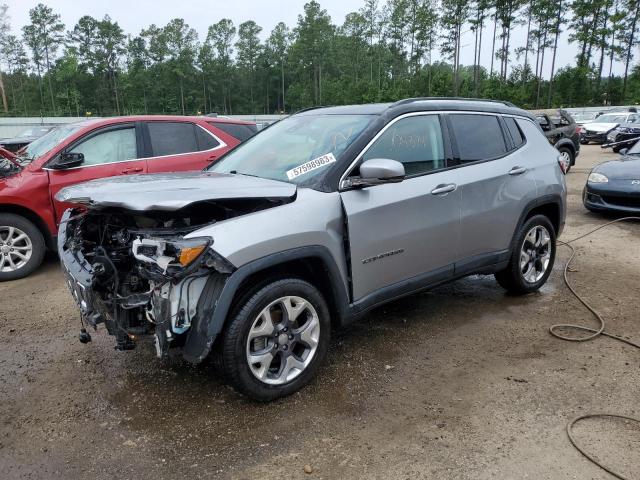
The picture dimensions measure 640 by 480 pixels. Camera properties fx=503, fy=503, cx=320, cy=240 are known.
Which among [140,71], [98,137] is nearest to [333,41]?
[140,71]

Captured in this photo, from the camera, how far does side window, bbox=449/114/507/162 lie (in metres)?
4.13

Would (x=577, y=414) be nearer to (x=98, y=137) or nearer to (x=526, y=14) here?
(x=98, y=137)

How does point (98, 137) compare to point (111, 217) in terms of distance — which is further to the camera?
point (98, 137)

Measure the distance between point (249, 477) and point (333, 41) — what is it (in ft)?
295

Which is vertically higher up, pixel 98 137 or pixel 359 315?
pixel 98 137

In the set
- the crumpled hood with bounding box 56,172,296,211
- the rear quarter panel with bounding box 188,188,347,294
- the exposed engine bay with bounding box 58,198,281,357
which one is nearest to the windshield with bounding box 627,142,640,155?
the rear quarter panel with bounding box 188,188,347,294

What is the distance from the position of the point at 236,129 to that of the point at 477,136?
4.00 metres

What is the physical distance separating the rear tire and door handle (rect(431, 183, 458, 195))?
4507mm

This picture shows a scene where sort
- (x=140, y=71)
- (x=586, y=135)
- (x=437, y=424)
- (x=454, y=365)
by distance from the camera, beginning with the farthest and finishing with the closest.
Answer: (x=140, y=71), (x=586, y=135), (x=454, y=365), (x=437, y=424)

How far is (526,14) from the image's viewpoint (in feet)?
205

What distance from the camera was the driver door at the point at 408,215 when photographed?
3340 millimetres

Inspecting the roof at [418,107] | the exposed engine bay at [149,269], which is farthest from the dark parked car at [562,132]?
the exposed engine bay at [149,269]

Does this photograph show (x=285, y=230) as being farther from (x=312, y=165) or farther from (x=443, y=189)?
(x=443, y=189)

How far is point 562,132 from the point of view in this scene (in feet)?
46.5
